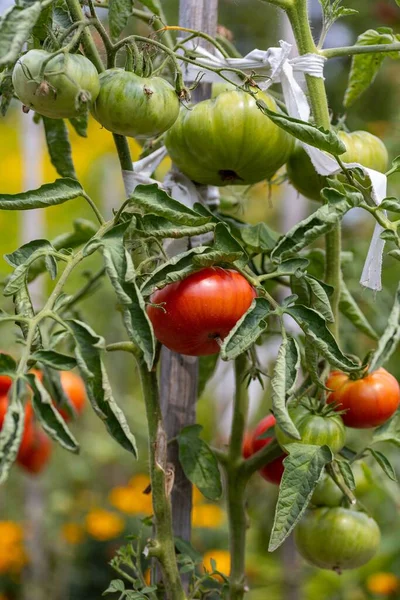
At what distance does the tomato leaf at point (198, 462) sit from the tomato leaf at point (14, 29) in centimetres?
45

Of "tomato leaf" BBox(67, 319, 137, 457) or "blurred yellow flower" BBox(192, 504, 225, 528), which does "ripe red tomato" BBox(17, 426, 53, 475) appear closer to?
"tomato leaf" BBox(67, 319, 137, 457)

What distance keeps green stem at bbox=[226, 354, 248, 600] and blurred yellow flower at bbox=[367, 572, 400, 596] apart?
4.75 ft

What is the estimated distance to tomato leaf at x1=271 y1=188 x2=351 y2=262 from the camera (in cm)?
62

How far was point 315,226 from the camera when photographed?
0.63 meters

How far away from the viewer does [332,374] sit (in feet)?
2.64

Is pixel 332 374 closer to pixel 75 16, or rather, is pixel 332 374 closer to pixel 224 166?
pixel 224 166

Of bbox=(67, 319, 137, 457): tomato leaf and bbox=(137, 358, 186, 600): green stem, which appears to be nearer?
bbox=(67, 319, 137, 457): tomato leaf

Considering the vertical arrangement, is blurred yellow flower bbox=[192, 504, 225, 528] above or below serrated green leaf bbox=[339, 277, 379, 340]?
below

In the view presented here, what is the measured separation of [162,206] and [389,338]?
27cm

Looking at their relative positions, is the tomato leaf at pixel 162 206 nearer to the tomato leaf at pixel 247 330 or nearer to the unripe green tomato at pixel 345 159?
the tomato leaf at pixel 247 330

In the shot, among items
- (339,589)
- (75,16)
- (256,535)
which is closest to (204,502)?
(256,535)

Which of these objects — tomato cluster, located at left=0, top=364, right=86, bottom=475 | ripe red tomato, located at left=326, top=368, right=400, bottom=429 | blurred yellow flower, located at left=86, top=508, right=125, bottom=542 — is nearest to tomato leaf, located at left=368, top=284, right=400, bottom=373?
ripe red tomato, located at left=326, top=368, right=400, bottom=429

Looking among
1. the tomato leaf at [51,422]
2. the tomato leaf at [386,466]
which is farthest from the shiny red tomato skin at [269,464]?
the tomato leaf at [51,422]

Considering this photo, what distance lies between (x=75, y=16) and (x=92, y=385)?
304 millimetres
